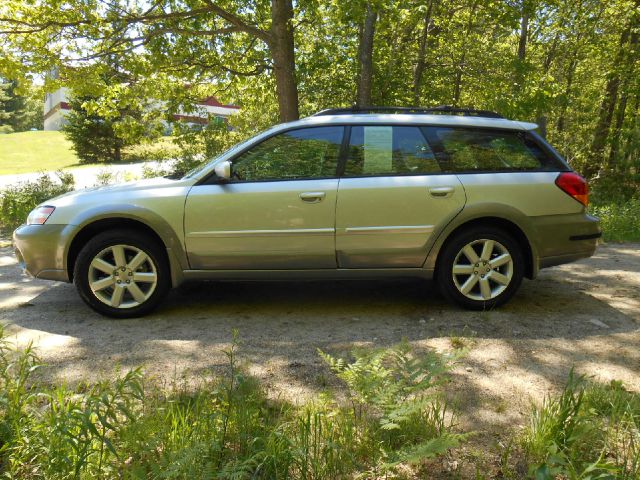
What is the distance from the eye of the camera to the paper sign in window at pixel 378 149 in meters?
4.57

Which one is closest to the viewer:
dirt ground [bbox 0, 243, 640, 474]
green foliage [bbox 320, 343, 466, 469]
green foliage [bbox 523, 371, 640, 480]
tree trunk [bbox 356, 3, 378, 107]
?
green foliage [bbox 523, 371, 640, 480]

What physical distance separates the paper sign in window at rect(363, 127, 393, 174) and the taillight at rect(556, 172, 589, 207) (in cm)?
148

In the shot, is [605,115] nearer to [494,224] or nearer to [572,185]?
[572,185]

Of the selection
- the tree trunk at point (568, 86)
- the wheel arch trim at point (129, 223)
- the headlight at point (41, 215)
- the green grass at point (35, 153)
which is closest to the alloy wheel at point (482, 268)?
the wheel arch trim at point (129, 223)

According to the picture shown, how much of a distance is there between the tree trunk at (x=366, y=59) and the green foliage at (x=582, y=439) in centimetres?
909

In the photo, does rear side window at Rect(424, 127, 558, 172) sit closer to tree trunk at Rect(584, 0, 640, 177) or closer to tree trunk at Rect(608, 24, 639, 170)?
tree trunk at Rect(608, 24, 639, 170)

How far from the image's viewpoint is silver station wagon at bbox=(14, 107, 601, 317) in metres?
4.44

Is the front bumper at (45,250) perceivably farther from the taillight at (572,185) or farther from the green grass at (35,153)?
the green grass at (35,153)

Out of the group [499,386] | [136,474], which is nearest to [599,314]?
[499,386]

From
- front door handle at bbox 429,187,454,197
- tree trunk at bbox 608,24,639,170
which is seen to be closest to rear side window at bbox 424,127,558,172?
front door handle at bbox 429,187,454,197

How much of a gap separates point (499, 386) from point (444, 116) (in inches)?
102

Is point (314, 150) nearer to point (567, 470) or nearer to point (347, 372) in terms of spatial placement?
point (347, 372)

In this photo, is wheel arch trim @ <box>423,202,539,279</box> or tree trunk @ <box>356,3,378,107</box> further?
tree trunk @ <box>356,3,378,107</box>

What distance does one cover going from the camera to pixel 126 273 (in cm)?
447
